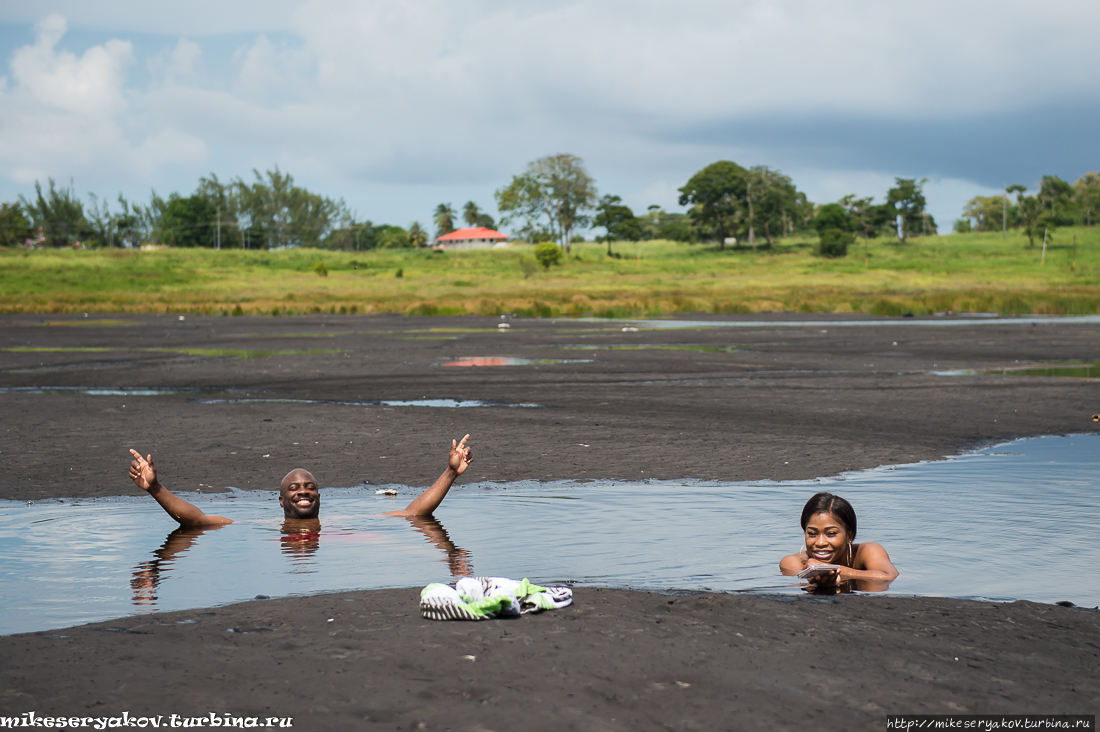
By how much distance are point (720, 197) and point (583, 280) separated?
162 feet

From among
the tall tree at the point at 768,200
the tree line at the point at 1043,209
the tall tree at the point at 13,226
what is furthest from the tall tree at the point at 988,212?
the tall tree at the point at 13,226

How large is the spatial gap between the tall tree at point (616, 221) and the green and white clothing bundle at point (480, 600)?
452 feet

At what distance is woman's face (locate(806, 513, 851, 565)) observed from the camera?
617 cm

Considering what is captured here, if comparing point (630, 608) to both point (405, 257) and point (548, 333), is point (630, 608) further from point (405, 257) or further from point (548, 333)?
point (405, 257)

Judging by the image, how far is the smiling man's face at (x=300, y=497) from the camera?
25.3 feet

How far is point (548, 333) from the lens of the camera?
130ft

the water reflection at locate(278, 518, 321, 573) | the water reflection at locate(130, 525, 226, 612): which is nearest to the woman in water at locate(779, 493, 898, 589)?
the water reflection at locate(278, 518, 321, 573)

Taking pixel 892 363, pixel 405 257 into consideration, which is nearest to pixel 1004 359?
pixel 892 363

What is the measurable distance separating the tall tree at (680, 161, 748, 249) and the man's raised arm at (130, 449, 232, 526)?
13698 centimetres

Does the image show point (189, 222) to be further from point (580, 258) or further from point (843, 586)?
point (843, 586)

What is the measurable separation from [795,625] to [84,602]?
367 centimetres

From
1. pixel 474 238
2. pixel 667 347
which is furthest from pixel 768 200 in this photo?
pixel 667 347

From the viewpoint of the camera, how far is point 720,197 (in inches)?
5714

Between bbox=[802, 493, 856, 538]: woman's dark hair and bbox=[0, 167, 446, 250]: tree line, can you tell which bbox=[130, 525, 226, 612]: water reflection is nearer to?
bbox=[802, 493, 856, 538]: woman's dark hair
